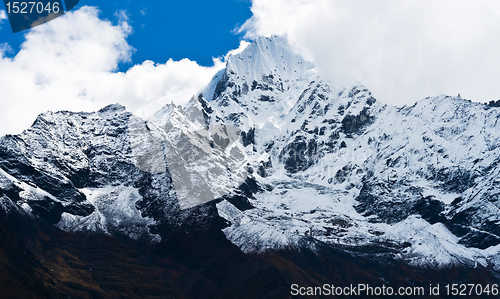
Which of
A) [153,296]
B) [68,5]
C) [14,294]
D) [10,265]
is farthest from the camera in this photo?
[153,296]

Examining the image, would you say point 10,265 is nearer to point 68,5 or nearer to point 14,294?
point 14,294

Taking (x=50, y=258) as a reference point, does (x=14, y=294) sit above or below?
below

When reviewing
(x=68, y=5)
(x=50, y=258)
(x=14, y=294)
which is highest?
(x=68, y=5)

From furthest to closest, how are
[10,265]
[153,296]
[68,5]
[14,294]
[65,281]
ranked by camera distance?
1. [153,296]
2. [65,281]
3. [10,265]
4. [14,294]
5. [68,5]

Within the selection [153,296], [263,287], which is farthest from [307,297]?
[153,296]

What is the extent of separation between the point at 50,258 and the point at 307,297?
88584mm

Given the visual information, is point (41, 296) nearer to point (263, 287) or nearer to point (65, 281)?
point (65, 281)

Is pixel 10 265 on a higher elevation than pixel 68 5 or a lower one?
lower

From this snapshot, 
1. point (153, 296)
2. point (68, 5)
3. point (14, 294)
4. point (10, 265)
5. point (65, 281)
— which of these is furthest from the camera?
point (153, 296)

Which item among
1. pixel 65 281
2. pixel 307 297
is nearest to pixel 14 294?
pixel 65 281

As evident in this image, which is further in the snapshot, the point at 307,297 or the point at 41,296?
the point at 307,297

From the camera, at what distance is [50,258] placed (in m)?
196

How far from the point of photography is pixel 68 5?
309 ft

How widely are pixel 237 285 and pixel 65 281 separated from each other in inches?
2153
